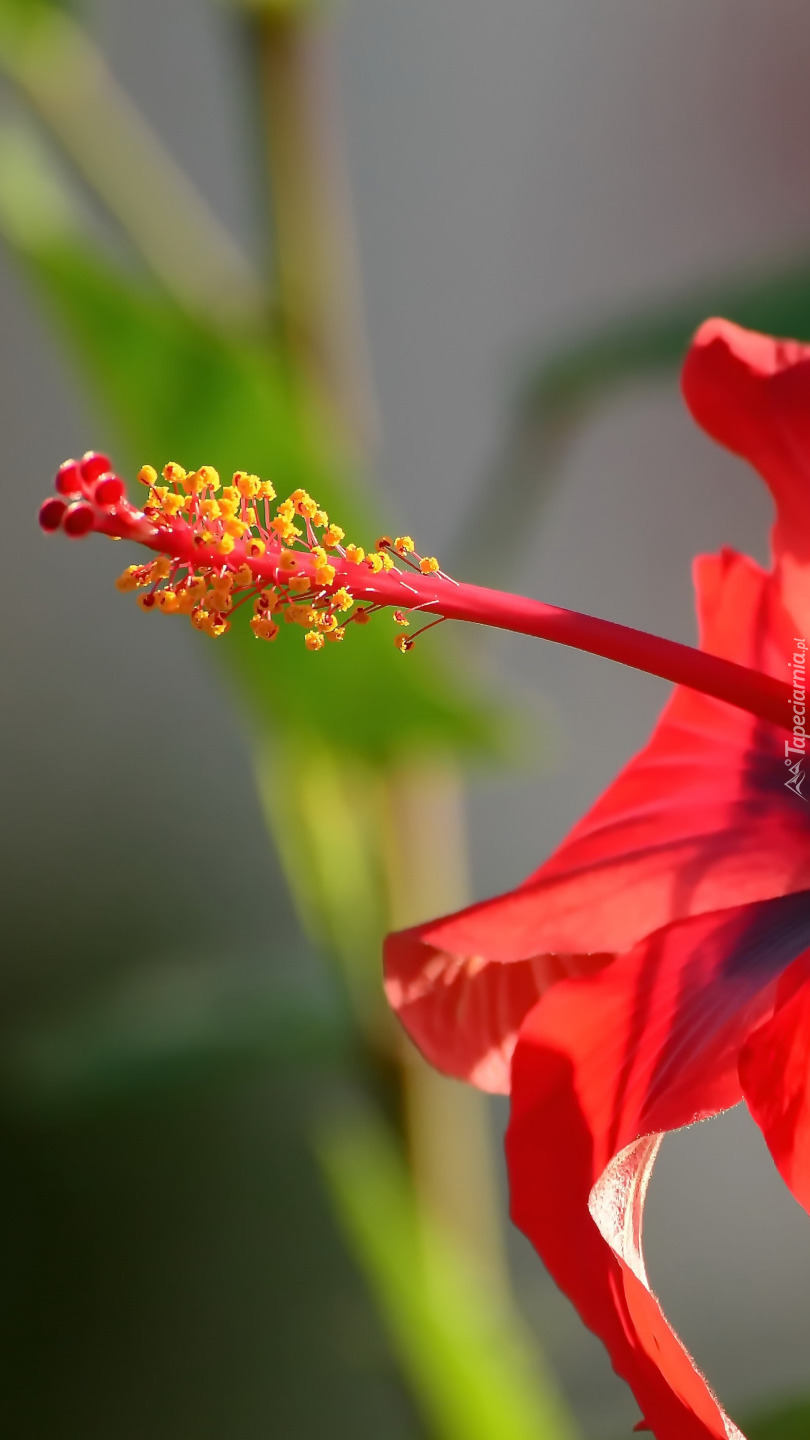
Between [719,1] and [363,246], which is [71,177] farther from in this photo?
[719,1]

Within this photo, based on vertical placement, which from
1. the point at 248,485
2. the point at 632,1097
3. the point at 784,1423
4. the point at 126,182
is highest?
the point at 126,182

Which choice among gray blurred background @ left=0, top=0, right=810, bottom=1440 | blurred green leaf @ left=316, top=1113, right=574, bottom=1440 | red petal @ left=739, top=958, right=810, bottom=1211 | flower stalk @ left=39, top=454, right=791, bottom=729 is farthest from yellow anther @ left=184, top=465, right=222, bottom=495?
gray blurred background @ left=0, top=0, right=810, bottom=1440

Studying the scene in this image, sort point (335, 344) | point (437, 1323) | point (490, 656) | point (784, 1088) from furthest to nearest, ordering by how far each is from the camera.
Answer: point (490, 656) < point (335, 344) < point (437, 1323) < point (784, 1088)

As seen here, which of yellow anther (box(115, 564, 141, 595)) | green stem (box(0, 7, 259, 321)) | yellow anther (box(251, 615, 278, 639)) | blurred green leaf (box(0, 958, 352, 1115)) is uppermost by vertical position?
green stem (box(0, 7, 259, 321))

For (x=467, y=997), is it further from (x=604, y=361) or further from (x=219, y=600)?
(x=604, y=361)

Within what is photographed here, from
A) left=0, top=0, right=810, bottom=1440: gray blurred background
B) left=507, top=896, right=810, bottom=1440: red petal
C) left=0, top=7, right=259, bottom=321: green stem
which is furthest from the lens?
left=0, top=0, right=810, bottom=1440: gray blurred background

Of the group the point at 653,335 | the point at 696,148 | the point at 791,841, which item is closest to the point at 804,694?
the point at 791,841

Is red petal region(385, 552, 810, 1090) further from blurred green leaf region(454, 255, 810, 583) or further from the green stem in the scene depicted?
the green stem

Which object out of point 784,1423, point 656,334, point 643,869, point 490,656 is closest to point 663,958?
point 643,869
